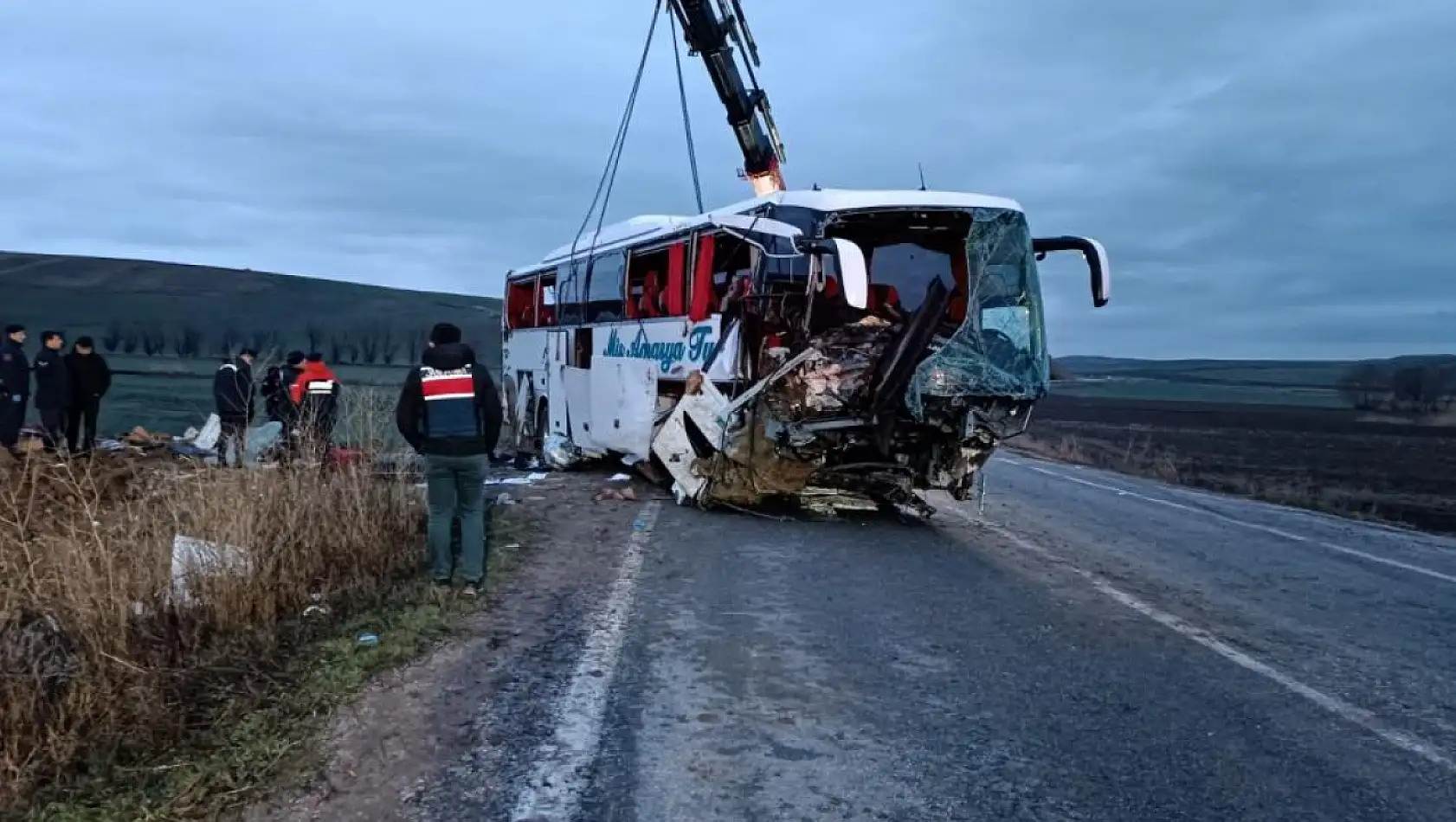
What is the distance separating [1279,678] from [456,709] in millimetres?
4217

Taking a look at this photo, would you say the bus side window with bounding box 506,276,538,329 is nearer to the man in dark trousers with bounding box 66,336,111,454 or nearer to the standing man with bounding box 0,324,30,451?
the man in dark trousers with bounding box 66,336,111,454

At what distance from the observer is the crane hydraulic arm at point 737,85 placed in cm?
1725

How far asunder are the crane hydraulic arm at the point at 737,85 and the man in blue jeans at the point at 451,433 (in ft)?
33.0

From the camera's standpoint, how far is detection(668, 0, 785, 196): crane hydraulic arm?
1725cm

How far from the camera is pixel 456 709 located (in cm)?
523

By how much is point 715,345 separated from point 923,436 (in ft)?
7.31

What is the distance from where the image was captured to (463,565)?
25.1 ft

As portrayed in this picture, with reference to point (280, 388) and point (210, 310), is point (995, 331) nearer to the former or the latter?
point (280, 388)

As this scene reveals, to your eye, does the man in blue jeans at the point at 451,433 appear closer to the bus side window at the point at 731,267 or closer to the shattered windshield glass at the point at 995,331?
the bus side window at the point at 731,267

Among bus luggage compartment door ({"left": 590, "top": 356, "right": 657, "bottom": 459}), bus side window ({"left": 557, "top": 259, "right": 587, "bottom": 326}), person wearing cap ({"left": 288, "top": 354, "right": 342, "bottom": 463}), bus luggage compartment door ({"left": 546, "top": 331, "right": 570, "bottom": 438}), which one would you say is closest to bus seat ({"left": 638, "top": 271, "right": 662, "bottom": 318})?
bus luggage compartment door ({"left": 590, "top": 356, "right": 657, "bottom": 459})

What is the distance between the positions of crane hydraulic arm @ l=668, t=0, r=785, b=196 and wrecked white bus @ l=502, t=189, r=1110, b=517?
579 centimetres

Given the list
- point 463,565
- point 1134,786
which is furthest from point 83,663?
point 1134,786

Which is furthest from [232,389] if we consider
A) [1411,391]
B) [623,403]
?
[1411,391]

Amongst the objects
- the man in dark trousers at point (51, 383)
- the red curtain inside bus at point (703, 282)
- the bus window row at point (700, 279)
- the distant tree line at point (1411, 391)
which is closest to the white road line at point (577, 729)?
the bus window row at point (700, 279)
